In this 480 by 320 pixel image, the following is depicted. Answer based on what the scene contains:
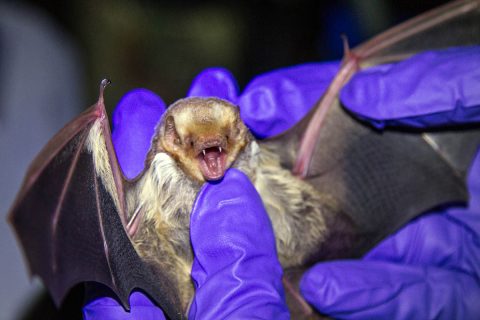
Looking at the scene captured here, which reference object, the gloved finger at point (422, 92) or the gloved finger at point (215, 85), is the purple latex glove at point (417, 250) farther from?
the gloved finger at point (215, 85)

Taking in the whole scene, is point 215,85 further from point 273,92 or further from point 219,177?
point 219,177

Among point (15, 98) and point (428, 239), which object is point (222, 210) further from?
point (15, 98)

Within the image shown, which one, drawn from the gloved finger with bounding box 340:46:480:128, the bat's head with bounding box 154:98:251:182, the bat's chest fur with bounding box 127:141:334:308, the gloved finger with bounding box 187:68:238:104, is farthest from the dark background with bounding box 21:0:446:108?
the bat's head with bounding box 154:98:251:182

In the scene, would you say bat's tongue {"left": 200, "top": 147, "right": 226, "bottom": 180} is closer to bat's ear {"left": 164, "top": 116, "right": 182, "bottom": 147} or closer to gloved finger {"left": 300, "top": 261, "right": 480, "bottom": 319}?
bat's ear {"left": 164, "top": 116, "right": 182, "bottom": 147}

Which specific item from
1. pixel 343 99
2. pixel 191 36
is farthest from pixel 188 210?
pixel 191 36

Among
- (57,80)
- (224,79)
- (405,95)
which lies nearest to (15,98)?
(57,80)

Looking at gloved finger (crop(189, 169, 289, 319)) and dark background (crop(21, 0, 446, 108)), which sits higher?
dark background (crop(21, 0, 446, 108))

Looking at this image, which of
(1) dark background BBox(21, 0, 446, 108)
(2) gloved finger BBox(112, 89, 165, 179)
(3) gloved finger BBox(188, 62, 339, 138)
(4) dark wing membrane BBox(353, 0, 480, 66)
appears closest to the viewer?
(2) gloved finger BBox(112, 89, 165, 179)

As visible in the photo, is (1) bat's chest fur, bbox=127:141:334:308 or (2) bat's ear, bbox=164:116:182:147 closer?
(2) bat's ear, bbox=164:116:182:147

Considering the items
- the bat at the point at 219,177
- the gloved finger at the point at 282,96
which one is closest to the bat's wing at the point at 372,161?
the bat at the point at 219,177
